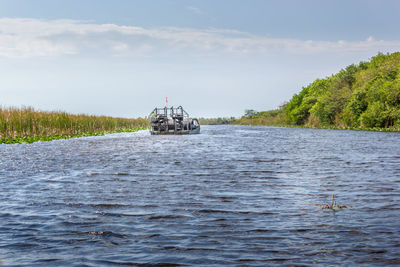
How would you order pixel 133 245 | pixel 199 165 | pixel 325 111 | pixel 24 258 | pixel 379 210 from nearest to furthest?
pixel 24 258, pixel 133 245, pixel 379 210, pixel 199 165, pixel 325 111

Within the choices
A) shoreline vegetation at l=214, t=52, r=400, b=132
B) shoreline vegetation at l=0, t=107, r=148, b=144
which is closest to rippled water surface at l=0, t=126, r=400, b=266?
shoreline vegetation at l=0, t=107, r=148, b=144

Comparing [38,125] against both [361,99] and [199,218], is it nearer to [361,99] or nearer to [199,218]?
[199,218]

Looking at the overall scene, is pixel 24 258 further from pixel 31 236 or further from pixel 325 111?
pixel 325 111

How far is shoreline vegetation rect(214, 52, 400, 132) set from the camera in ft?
191

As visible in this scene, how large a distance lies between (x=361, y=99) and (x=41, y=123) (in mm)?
50498

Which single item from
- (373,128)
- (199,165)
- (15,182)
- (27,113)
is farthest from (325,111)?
(15,182)

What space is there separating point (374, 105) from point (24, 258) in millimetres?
62259

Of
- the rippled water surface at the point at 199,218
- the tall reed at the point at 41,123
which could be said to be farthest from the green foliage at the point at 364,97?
the rippled water surface at the point at 199,218

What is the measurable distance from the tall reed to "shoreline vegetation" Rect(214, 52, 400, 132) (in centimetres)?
4195

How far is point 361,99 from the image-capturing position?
218 feet

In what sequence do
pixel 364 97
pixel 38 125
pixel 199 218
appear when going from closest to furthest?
pixel 199 218 → pixel 38 125 → pixel 364 97

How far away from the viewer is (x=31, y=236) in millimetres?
6848

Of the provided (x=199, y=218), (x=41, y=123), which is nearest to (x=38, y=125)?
(x=41, y=123)

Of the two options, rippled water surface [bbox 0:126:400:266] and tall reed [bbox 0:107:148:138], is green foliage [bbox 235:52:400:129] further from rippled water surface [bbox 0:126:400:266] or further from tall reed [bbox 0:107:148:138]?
rippled water surface [bbox 0:126:400:266]
